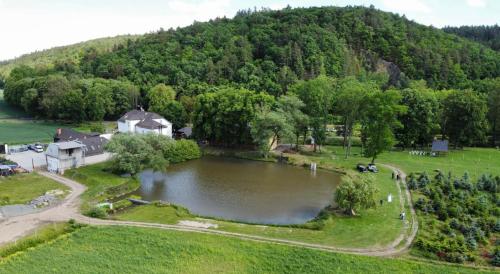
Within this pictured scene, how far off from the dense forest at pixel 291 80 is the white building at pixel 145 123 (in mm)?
4428

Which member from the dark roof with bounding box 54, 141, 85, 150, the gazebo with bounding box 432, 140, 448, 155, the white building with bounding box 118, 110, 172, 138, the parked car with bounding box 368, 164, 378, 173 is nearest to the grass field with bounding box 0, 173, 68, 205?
the dark roof with bounding box 54, 141, 85, 150

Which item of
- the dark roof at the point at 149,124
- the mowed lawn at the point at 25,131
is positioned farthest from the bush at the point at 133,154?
the mowed lawn at the point at 25,131

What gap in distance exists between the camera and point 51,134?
270 ft

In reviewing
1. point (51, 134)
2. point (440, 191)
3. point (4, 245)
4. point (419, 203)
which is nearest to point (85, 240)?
point (4, 245)

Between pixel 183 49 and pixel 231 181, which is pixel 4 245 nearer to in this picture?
pixel 231 181

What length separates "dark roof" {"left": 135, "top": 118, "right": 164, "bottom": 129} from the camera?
74.3m

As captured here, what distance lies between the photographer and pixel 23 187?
47562 mm

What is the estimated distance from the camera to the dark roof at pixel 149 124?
74.3 metres

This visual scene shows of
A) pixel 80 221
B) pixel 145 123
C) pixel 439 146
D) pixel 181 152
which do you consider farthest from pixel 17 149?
pixel 439 146

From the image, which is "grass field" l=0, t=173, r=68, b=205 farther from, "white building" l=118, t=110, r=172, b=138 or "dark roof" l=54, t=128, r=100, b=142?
"white building" l=118, t=110, r=172, b=138

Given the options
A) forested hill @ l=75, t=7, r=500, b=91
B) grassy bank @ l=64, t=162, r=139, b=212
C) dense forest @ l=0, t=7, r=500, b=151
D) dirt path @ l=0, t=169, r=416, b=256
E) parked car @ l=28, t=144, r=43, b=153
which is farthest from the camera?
forested hill @ l=75, t=7, r=500, b=91

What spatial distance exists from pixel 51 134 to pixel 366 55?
8678 cm

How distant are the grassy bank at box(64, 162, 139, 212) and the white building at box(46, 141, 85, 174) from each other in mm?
1209

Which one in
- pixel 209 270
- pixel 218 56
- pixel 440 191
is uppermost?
pixel 218 56
